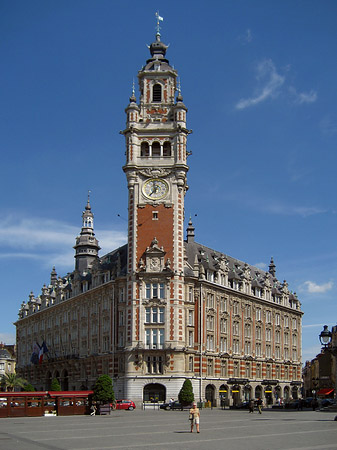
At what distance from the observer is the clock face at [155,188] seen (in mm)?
93812

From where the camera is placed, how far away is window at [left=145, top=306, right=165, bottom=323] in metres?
89.7

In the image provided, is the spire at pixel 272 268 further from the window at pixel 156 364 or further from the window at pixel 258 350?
the window at pixel 156 364

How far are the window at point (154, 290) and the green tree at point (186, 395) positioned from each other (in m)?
12.8

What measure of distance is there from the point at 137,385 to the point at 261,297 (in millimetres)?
33594

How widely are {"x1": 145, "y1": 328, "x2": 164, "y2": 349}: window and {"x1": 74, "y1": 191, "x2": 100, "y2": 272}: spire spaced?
1213 inches

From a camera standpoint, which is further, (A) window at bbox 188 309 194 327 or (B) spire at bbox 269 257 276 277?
(B) spire at bbox 269 257 276 277

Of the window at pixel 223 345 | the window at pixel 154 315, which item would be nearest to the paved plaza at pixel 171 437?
the window at pixel 154 315

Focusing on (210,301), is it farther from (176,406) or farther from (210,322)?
(176,406)

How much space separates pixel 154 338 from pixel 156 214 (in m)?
17.2

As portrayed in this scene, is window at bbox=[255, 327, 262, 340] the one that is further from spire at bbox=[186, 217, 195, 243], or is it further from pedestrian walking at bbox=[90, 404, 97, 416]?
pedestrian walking at bbox=[90, 404, 97, 416]

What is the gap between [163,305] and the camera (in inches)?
3533

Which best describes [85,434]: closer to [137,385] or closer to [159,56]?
[137,385]

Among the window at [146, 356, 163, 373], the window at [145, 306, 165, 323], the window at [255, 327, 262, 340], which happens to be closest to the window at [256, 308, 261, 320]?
the window at [255, 327, 262, 340]

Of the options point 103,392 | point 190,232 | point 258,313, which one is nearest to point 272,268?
point 258,313
